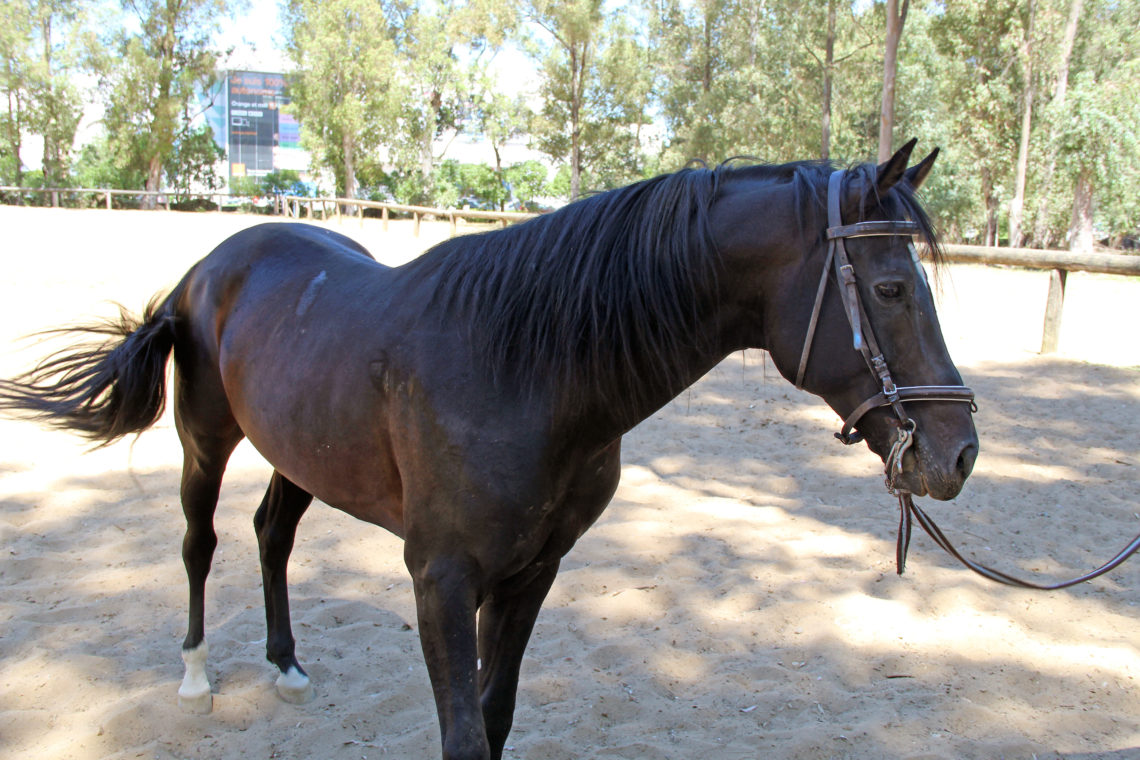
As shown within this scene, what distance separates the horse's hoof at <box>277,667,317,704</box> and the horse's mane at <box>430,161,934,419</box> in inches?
66.9

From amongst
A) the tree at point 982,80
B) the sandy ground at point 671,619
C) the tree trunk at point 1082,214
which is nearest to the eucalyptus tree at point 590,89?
the tree at point 982,80

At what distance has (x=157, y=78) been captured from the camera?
33781mm

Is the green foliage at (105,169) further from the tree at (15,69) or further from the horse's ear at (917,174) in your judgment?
the horse's ear at (917,174)

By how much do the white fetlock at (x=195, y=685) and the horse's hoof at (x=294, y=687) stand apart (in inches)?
9.5

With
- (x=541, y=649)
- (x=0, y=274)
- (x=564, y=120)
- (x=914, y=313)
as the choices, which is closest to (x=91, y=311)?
(x=0, y=274)

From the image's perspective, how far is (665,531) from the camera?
14.6ft

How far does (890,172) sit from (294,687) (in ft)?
8.42

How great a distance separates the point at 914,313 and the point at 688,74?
119ft

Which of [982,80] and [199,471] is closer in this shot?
[199,471]

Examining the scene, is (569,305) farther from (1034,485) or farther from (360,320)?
(1034,485)

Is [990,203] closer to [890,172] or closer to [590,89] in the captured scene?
[590,89]

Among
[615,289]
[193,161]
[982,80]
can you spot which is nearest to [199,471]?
[615,289]

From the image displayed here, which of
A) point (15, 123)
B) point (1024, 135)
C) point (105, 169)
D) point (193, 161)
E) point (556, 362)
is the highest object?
point (15, 123)

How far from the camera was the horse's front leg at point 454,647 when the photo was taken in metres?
1.83
